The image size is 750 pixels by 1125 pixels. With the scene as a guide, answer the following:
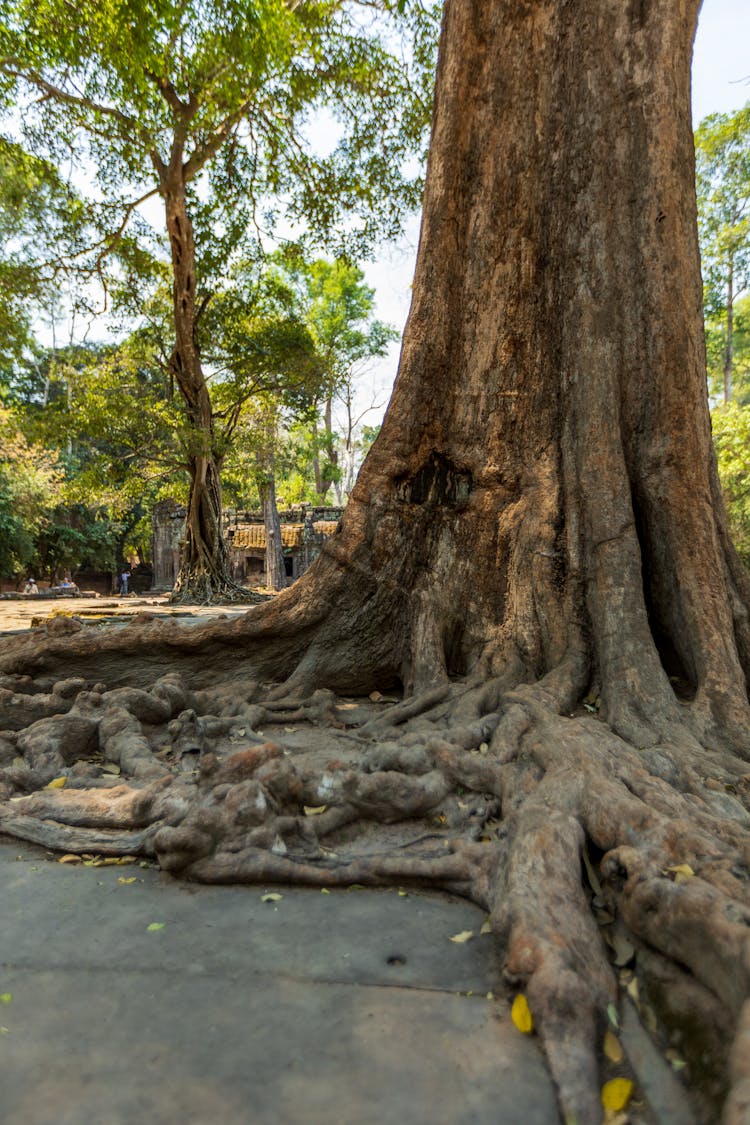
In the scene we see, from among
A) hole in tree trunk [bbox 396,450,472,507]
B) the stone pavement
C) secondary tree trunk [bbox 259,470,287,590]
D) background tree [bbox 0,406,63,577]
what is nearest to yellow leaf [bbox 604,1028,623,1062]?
the stone pavement

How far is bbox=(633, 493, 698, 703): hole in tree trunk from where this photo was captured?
3383 mm

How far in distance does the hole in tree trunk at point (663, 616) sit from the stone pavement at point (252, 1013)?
76.8 inches

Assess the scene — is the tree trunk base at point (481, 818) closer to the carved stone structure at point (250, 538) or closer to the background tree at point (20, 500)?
the carved stone structure at point (250, 538)

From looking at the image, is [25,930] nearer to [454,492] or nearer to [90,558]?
[454,492]

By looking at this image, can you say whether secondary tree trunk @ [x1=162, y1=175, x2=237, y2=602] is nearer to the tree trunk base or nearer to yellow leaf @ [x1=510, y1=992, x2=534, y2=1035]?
the tree trunk base

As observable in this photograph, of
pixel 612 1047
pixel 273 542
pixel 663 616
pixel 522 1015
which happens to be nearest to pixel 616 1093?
pixel 612 1047

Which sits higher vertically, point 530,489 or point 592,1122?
point 530,489

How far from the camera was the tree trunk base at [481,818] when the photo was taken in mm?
1400

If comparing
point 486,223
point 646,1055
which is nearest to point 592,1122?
point 646,1055

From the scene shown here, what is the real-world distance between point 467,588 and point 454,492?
0.61 m

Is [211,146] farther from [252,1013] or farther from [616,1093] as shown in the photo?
[616,1093]

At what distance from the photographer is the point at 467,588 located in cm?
405

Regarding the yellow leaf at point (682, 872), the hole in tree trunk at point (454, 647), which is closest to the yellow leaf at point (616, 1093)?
the yellow leaf at point (682, 872)

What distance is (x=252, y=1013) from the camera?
4.86 ft
